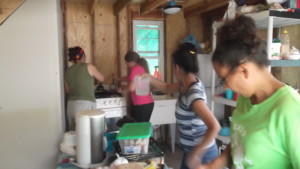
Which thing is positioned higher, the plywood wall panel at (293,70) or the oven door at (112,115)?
the plywood wall panel at (293,70)

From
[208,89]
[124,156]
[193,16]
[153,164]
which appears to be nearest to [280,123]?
[153,164]

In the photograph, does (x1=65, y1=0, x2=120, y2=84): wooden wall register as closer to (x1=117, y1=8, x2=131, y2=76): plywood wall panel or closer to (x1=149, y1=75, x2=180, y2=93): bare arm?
(x1=117, y1=8, x2=131, y2=76): plywood wall panel

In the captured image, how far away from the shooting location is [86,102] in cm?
270

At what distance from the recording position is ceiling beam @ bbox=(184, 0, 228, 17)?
Result: 3.13m

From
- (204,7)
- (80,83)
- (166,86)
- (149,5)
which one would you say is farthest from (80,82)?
(204,7)

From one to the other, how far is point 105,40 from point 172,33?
3.59 ft

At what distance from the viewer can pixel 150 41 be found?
397 cm

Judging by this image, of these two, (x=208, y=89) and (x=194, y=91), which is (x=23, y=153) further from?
(x=208, y=89)

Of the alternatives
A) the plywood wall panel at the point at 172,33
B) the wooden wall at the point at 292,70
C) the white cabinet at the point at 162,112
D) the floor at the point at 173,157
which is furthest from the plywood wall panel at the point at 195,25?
the floor at the point at 173,157

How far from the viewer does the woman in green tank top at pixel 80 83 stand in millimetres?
2629

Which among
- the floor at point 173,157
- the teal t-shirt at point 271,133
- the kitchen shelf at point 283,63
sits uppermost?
the kitchen shelf at point 283,63

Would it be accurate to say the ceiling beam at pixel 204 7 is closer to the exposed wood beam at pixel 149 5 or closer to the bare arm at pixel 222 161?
the exposed wood beam at pixel 149 5

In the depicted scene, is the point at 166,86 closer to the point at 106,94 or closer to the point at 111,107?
the point at 111,107

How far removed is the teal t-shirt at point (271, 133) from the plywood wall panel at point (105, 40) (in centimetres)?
300
